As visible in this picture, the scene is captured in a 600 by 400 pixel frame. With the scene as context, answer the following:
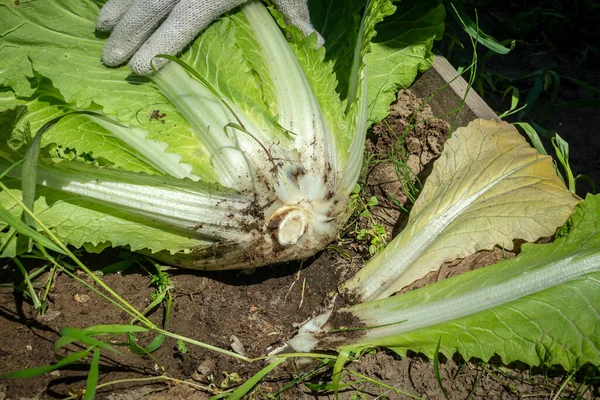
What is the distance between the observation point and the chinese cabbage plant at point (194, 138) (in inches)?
107

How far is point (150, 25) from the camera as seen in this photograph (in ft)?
9.86

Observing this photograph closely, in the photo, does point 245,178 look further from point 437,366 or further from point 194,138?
point 437,366

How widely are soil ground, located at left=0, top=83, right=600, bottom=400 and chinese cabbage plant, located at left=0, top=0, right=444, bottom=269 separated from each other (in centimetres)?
24

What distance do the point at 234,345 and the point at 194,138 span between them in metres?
1.03

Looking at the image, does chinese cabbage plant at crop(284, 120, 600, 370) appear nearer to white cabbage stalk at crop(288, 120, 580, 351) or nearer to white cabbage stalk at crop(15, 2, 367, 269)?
white cabbage stalk at crop(288, 120, 580, 351)

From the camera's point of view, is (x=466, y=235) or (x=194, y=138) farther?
(x=466, y=235)

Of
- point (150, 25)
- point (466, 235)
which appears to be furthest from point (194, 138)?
point (466, 235)

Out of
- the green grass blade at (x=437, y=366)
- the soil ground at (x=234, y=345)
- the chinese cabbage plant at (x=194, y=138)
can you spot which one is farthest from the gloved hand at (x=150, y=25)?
the green grass blade at (x=437, y=366)

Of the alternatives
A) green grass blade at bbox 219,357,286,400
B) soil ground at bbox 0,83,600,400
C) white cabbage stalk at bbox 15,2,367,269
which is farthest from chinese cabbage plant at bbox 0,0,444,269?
green grass blade at bbox 219,357,286,400

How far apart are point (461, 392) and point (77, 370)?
1.83 meters

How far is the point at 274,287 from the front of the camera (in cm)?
316

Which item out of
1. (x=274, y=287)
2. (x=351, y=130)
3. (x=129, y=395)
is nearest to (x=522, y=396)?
(x=274, y=287)

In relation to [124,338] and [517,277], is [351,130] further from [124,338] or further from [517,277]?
[124,338]

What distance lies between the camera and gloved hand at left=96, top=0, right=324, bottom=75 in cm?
289
